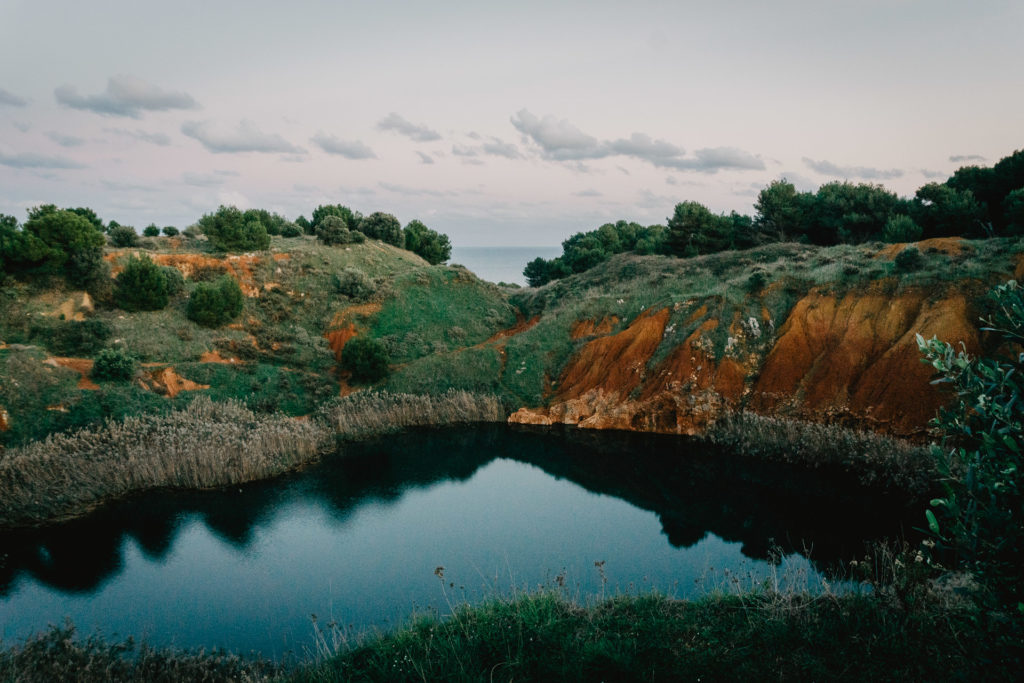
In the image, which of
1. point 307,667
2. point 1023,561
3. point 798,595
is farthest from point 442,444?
point 1023,561

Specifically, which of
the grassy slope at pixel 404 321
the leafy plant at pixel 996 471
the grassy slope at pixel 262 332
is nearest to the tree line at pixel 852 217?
the grassy slope at pixel 404 321

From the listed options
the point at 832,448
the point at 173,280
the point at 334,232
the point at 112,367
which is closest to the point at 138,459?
the point at 112,367

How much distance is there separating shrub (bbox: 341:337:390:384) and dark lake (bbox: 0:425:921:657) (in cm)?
828

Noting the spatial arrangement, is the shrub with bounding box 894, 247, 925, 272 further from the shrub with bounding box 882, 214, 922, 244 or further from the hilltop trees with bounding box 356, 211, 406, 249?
the hilltop trees with bounding box 356, 211, 406, 249

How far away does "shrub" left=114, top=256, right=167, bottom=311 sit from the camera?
31.9 metres

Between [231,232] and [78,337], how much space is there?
1589 centimetres

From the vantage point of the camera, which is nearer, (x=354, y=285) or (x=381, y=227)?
(x=354, y=285)

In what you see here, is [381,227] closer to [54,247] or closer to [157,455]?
[54,247]

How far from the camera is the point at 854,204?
4369 cm

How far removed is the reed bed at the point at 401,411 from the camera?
26109 mm

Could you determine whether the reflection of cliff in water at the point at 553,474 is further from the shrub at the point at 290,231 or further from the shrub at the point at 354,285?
the shrub at the point at 290,231

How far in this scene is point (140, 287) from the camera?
3194 centimetres

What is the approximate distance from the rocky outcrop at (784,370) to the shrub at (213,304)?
61.5 feet

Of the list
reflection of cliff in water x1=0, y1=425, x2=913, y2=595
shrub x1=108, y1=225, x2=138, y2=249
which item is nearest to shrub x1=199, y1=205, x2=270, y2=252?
shrub x1=108, y1=225, x2=138, y2=249
